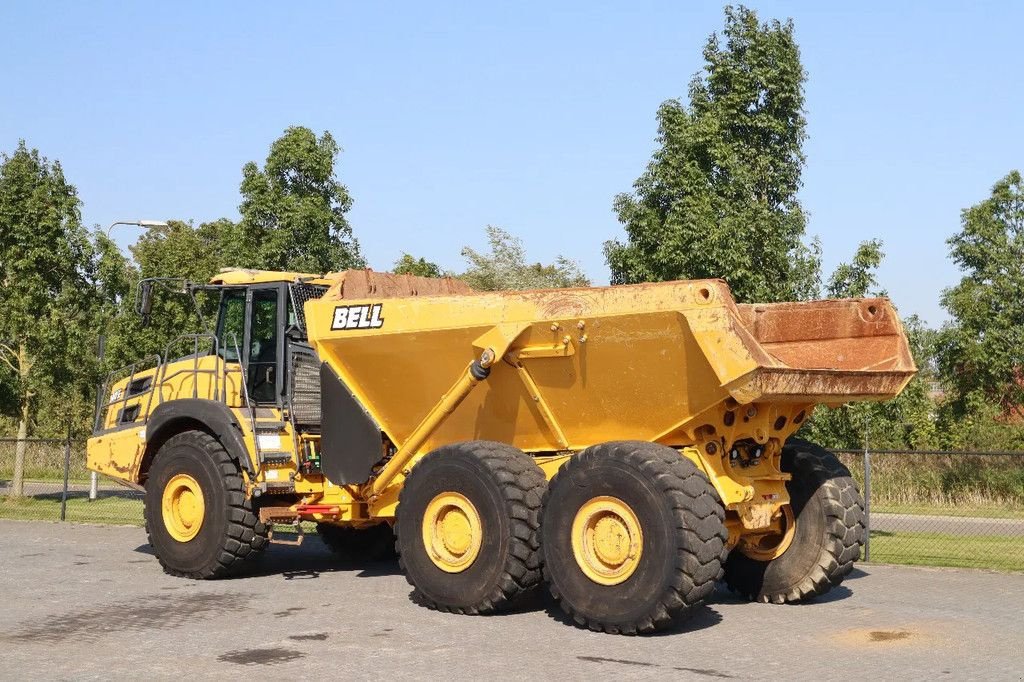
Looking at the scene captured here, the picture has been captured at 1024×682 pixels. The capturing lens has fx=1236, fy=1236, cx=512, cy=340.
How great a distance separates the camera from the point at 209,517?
1323 centimetres

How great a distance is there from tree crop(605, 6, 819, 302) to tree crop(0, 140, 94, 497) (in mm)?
11814

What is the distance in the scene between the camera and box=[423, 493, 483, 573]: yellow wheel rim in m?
10.9

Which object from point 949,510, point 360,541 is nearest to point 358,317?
point 360,541

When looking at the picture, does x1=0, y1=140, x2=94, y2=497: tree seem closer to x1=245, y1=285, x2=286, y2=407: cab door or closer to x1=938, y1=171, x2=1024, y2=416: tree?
x1=245, y1=285, x2=286, y2=407: cab door

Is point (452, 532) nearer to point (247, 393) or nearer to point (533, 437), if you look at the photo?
point (533, 437)

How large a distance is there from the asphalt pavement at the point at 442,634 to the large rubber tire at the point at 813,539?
23 cm

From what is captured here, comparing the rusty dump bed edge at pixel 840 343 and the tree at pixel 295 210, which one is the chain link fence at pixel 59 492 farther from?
the rusty dump bed edge at pixel 840 343

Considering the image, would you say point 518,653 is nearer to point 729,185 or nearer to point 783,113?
point 729,185

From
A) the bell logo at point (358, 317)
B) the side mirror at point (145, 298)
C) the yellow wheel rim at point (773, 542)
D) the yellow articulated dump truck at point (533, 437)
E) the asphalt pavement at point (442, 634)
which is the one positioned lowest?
the asphalt pavement at point (442, 634)

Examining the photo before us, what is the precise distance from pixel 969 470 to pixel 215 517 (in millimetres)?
15662

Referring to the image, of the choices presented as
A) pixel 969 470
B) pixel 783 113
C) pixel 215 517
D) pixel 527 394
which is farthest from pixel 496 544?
pixel 969 470

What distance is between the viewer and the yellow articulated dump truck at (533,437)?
9898mm

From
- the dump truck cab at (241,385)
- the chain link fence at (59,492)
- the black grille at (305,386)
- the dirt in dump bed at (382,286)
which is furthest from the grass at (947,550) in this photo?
the chain link fence at (59,492)

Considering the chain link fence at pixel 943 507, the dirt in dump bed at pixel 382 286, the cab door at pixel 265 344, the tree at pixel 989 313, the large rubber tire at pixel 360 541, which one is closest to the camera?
the dirt in dump bed at pixel 382 286
